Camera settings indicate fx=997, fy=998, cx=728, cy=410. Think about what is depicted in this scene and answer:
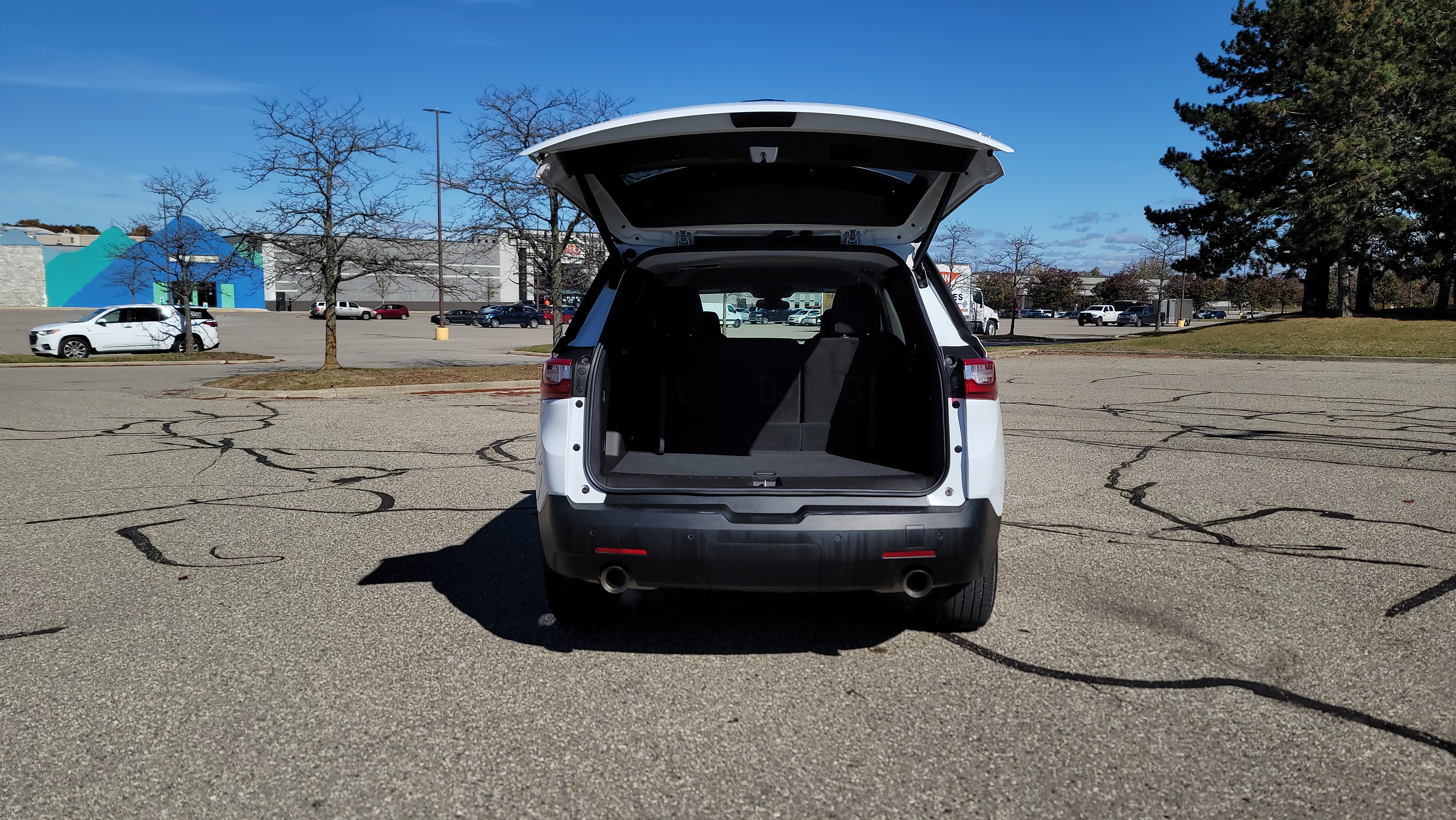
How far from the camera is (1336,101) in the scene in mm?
28578

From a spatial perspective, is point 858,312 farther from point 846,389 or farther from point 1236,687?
point 1236,687

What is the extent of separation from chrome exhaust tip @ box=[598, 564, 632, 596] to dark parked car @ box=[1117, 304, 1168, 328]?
66690 mm

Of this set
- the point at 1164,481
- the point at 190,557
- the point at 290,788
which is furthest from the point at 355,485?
the point at 1164,481

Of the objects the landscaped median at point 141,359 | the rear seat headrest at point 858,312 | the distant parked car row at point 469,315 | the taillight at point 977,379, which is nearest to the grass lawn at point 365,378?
the landscaped median at point 141,359

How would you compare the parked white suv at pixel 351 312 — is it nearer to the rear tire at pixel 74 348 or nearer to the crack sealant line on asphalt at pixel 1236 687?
the rear tire at pixel 74 348

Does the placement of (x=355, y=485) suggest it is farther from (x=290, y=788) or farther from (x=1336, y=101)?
(x=1336, y=101)

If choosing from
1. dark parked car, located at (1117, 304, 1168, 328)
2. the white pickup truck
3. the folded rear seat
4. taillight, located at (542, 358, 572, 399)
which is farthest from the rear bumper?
dark parked car, located at (1117, 304, 1168, 328)

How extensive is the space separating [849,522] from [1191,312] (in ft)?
237

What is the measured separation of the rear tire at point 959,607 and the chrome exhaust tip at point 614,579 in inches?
52.1

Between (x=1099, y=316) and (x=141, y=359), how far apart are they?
5607 centimetres

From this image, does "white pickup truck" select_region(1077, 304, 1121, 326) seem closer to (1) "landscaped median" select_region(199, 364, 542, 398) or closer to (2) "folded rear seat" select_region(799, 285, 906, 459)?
(1) "landscaped median" select_region(199, 364, 542, 398)

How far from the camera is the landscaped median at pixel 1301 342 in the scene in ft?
80.7

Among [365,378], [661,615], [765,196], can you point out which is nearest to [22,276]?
[365,378]

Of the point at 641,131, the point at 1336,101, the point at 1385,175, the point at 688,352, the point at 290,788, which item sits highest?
the point at 1336,101
